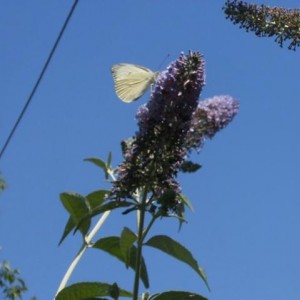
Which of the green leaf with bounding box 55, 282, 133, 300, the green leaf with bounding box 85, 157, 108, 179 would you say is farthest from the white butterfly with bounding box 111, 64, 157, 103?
the green leaf with bounding box 55, 282, 133, 300

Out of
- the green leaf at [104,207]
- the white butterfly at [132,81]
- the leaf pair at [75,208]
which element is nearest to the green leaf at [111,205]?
the green leaf at [104,207]

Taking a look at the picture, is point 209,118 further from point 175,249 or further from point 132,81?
point 132,81

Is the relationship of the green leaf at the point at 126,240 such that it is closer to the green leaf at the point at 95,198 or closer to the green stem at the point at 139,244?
the green stem at the point at 139,244

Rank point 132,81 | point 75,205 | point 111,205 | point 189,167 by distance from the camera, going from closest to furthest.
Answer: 1. point 189,167
2. point 111,205
3. point 75,205
4. point 132,81

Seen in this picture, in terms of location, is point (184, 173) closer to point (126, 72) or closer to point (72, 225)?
point (72, 225)

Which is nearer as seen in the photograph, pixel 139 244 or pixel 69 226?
pixel 139 244

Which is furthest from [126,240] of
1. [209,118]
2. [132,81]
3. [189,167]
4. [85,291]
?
[132,81]
